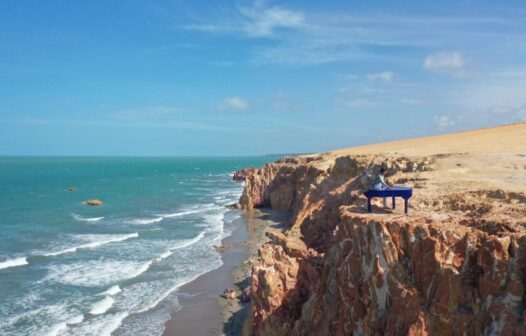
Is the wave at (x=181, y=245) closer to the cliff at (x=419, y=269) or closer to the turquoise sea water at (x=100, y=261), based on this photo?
the turquoise sea water at (x=100, y=261)

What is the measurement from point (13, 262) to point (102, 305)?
1310 cm

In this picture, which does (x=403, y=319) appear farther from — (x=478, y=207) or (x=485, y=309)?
(x=478, y=207)

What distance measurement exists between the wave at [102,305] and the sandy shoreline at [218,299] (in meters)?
4.02

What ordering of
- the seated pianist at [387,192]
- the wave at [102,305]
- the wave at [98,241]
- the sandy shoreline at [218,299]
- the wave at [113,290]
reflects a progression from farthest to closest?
the wave at [98,241] < the wave at [113,290] < the wave at [102,305] < the sandy shoreline at [218,299] < the seated pianist at [387,192]

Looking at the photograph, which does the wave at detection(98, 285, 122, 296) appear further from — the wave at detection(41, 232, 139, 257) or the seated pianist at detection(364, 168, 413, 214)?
the seated pianist at detection(364, 168, 413, 214)

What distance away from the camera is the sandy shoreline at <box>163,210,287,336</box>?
2428 cm

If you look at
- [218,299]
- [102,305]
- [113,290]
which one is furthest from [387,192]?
[113,290]

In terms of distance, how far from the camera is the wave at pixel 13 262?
35172mm

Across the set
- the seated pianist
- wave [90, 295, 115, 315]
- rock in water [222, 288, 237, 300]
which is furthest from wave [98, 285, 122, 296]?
the seated pianist

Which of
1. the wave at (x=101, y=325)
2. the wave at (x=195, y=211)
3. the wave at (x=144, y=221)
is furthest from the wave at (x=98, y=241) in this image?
the wave at (x=101, y=325)

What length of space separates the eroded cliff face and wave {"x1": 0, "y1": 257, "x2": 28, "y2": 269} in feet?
76.1

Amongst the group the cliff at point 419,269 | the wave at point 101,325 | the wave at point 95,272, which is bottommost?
the wave at point 101,325

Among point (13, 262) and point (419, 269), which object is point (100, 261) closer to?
point (13, 262)

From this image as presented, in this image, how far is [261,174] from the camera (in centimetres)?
6359
